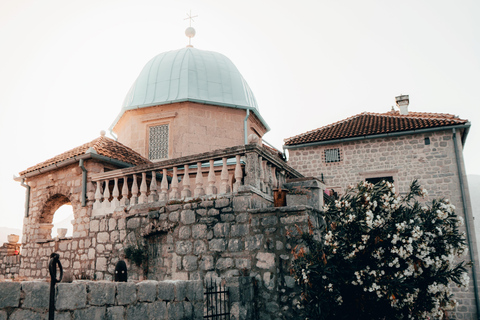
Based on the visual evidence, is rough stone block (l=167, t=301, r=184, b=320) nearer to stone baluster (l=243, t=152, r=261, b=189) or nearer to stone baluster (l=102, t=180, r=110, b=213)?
stone baluster (l=243, t=152, r=261, b=189)

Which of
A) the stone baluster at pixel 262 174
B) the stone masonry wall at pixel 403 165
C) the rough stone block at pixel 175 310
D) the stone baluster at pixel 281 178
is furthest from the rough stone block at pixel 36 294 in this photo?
the stone masonry wall at pixel 403 165

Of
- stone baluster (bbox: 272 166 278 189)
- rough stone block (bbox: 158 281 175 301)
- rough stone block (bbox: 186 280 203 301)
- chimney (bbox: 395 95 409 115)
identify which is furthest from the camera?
chimney (bbox: 395 95 409 115)

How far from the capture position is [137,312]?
4.57 meters

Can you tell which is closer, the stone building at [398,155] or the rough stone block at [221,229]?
the rough stone block at [221,229]

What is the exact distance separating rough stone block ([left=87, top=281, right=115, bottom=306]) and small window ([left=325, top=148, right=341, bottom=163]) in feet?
42.2

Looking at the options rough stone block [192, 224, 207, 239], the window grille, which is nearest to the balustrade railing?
rough stone block [192, 224, 207, 239]

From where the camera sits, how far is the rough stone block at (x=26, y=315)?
3604 millimetres

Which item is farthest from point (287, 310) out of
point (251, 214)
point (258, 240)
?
point (251, 214)

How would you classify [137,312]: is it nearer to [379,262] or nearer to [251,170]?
[251,170]

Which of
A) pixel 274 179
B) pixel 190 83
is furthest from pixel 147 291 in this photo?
pixel 190 83

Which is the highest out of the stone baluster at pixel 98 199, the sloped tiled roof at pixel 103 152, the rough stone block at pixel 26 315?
the sloped tiled roof at pixel 103 152

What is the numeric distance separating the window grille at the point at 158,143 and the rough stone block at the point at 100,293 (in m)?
10.6

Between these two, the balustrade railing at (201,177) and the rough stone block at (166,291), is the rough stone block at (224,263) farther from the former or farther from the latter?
the rough stone block at (166,291)

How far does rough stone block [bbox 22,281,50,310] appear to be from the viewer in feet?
12.1
